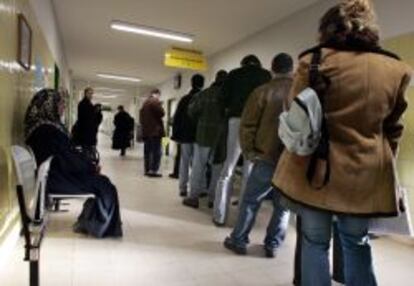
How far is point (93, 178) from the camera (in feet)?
11.0

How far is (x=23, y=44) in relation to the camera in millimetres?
→ 3562

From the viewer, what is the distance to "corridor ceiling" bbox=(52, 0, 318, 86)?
627cm

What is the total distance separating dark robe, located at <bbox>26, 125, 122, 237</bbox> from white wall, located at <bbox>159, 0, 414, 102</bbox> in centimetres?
335

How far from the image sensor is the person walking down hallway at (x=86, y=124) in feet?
21.1

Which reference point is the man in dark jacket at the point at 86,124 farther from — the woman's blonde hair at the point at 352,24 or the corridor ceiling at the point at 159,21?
the woman's blonde hair at the point at 352,24

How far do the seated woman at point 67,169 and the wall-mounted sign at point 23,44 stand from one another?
0.36 m

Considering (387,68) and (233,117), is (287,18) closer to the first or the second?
(233,117)

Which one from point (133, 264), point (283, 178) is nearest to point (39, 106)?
point (133, 264)

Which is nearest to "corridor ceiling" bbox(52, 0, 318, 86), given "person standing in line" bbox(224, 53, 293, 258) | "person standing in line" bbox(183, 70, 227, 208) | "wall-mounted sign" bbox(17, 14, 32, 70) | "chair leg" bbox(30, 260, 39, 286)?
"person standing in line" bbox(183, 70, 227, 208)

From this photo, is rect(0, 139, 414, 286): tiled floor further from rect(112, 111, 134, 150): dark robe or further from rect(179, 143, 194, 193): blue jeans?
rect(112, 111, 134, 150): dark robe

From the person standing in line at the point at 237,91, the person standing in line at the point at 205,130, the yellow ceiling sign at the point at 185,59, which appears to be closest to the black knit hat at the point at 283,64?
the person standing in line at the point at 237,91

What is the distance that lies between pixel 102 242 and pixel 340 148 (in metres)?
2.28

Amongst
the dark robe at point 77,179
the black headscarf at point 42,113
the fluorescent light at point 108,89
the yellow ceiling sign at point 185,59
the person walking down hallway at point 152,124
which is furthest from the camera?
the fluorescent light at point 108,89

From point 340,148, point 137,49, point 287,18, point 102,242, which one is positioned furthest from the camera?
point 137,49
